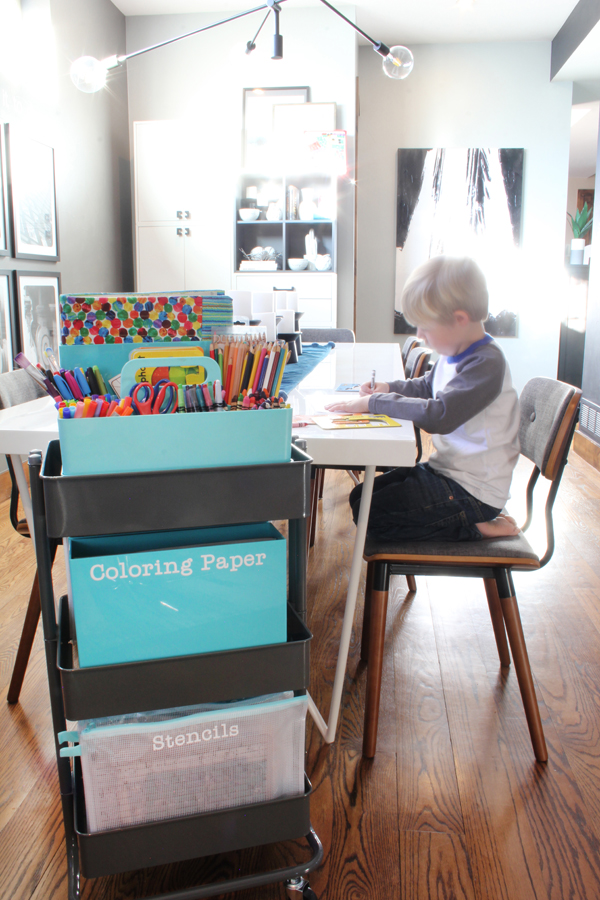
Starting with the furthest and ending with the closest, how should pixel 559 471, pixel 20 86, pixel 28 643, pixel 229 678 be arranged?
pixel 20 86
pixel 28 643
pixel 559 471
pixel 229 678

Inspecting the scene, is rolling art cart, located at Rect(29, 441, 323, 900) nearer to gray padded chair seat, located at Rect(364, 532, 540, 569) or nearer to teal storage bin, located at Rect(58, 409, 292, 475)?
teal storage bin, located at Rect(58, 409, 292, 475)

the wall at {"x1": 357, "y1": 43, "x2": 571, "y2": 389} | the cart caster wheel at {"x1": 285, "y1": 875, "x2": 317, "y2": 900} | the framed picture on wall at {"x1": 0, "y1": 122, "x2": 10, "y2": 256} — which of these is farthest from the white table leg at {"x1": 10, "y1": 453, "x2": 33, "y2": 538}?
the wall at {"x1": 357, "y1": 43, "x2": 571, "y2": 389}

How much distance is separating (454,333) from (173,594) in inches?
34.3

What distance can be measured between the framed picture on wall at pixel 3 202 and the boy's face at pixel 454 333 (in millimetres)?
2611

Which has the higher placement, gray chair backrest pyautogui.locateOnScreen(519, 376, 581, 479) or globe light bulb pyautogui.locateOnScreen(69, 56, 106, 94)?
globe light bulb pyautogui.locateOnScreen(69, 56, 106, 94)

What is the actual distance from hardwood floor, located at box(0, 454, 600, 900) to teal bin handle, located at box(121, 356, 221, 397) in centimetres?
78

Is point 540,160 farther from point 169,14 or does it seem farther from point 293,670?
point 293,670

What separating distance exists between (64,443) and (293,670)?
43 centimetres

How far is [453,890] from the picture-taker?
3.41 ft

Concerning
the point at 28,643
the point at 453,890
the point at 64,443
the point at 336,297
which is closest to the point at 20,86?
the point at 336,297

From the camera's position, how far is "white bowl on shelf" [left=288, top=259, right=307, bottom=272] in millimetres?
4758

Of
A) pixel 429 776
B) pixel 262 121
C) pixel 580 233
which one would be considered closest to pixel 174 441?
pixel 429 776

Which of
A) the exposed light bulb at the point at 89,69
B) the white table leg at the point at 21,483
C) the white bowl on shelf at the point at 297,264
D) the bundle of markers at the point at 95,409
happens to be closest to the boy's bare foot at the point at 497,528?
the bundle of markers at the point at 95,409

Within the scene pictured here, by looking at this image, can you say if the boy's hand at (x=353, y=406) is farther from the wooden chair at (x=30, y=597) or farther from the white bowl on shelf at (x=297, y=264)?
the white bowl on shelf at (x=297, y=264)
